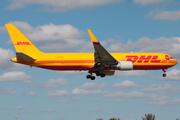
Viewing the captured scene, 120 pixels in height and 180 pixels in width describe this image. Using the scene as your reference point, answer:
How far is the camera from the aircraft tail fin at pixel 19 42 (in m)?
65.1

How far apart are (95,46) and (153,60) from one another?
1723 centimetres

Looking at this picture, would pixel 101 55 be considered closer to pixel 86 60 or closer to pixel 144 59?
pixel 86 60

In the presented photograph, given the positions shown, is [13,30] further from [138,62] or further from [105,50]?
[138,62]

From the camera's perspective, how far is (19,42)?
6525cm

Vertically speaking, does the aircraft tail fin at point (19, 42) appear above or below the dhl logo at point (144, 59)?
above

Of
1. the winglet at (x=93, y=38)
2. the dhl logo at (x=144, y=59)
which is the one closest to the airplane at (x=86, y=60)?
the dhl logo at (x=144, y=59)

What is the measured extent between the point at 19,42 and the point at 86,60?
51.5ft

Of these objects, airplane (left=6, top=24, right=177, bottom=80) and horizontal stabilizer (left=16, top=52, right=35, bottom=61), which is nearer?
horizontal stabilizer (left=16, top=52, right=35, bottom=61)

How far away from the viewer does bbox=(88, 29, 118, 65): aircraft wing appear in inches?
2172

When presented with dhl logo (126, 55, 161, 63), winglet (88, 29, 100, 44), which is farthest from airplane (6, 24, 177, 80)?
winglet (88, 29, 100, 44)

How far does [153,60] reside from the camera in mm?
66438

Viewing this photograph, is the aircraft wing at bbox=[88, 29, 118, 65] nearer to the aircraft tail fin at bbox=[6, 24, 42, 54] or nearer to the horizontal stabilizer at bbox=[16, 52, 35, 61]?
the horizontal stabilizer at bbox=[16, 52, 35, 61]

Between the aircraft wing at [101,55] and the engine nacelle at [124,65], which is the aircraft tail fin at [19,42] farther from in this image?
the engine nacelle at [124,65]

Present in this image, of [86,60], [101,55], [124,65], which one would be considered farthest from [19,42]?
[124,65]
